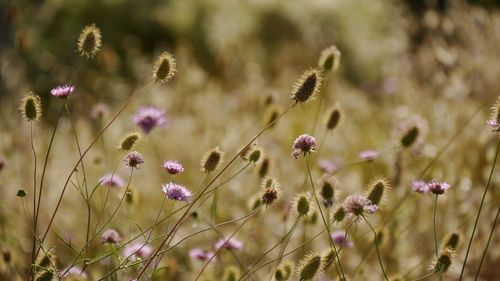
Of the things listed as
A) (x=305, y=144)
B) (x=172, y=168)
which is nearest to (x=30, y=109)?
(x=172, y=168)

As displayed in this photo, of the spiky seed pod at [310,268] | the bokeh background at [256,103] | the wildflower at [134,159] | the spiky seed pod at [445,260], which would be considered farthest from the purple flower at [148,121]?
the spiky seed pod at [445,260]

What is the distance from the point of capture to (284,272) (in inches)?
59.2

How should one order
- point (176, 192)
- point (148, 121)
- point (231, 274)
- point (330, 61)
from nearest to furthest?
1. point (176, 192)
2. point (231, 274)
3. point (330, 61)
4. point (148, 121)

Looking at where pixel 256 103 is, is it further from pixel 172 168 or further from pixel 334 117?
pixel 172 168

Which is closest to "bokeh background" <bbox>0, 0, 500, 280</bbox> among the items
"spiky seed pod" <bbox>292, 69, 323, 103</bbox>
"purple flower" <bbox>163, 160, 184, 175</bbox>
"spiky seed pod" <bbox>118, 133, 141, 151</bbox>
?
"spiky seed pod" <bbox>118, 133, 141, 151</bbox>

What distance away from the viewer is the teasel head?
58.6 inches

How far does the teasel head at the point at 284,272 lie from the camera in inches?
58.6

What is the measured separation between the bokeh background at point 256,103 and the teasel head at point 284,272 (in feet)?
0.70

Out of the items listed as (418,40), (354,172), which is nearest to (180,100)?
(354,172)

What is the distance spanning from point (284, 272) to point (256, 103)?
2.67 m

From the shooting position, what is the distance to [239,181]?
309cm

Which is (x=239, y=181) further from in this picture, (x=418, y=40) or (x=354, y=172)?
(x=418, y=40)

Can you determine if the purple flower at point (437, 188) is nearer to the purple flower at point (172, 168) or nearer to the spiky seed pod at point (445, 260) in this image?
the spiky seed pod at point (445, 260)

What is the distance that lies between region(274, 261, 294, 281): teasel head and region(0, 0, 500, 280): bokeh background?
213mm
